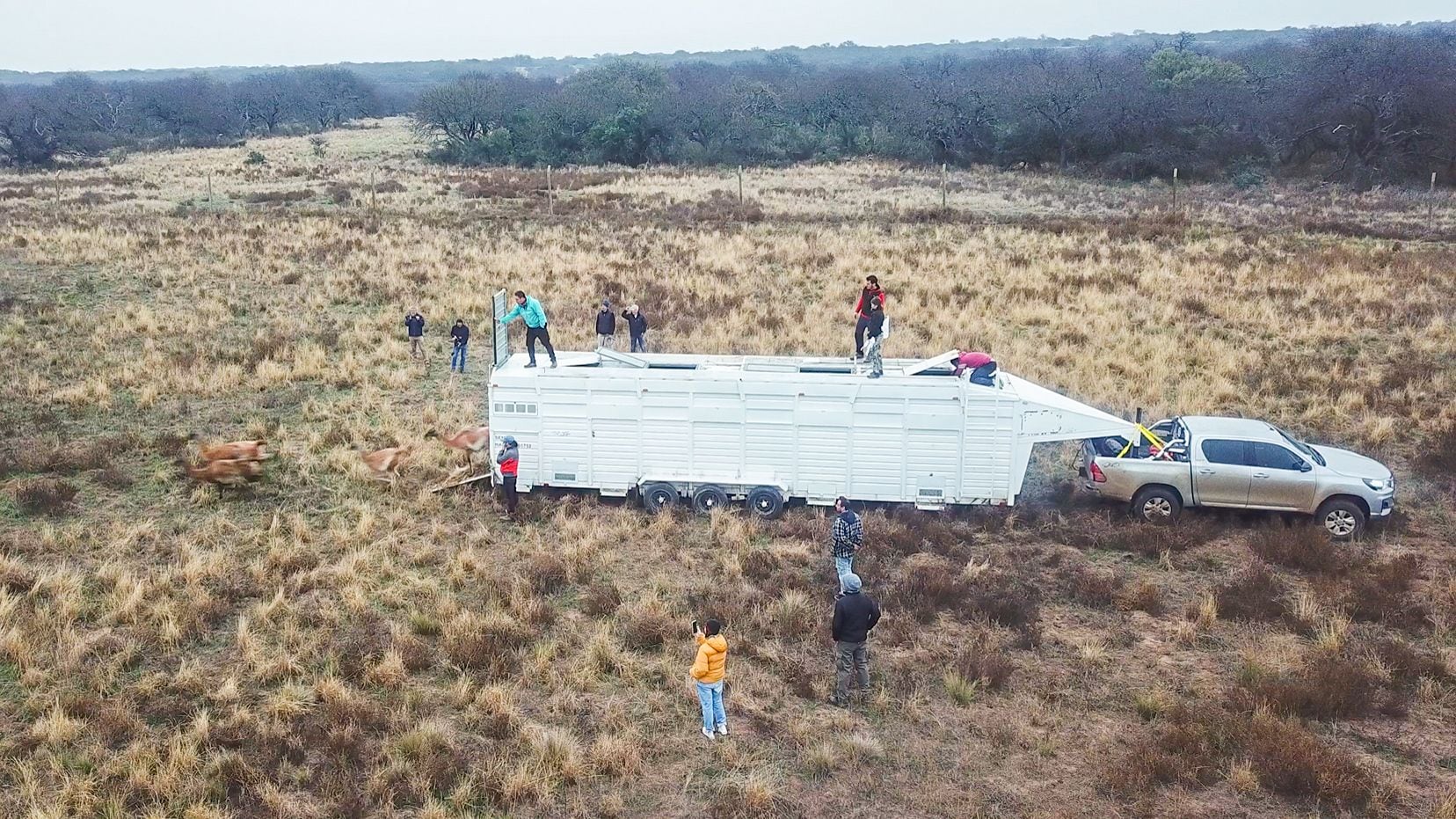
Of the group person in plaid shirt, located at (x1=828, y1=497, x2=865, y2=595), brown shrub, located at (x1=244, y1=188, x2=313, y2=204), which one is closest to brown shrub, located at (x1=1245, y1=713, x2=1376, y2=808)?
person in plaid shirt, located at (x1=828, y1=497, x2=865, y2=595)

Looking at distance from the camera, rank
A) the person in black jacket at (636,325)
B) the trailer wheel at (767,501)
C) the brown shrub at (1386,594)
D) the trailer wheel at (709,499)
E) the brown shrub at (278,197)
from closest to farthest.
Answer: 1. the brown shrub at (1386,594)
2. the trailer wheel at (767,501)
3. the trailer wheel at (709,499)
4. the person in black jacket at (636,325)
5. the brown shrub at (278,197)

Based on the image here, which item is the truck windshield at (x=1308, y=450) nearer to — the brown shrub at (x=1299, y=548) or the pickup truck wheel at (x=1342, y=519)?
the pickup truck wheel at (x=1342, y=519)

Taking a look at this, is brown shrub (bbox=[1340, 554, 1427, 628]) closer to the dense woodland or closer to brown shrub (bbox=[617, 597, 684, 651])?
brown shrub (bbox=[617, 597, 684, 651])

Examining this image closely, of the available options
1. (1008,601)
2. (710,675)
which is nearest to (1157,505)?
(1008,601)

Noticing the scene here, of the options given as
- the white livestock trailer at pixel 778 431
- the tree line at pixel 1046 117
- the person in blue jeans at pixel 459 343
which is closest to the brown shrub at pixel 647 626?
the white livestock trailer at pixel 778 431

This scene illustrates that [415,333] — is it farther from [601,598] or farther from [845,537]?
[845,537]

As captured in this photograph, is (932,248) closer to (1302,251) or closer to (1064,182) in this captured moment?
(1302,251)
